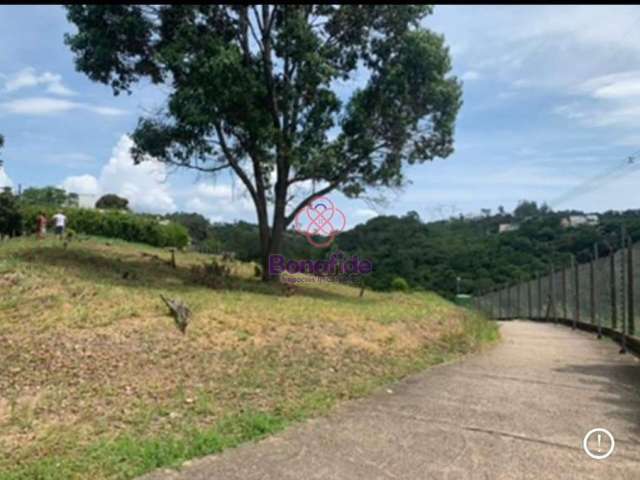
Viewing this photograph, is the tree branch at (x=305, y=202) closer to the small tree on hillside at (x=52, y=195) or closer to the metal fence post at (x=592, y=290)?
the metal fence post at (x=592, y=290)

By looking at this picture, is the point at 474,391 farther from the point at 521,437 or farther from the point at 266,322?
the point at 266,322

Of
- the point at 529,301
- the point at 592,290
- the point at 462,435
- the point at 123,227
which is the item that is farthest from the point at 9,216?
the point at 462,435

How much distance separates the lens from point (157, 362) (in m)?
5.47

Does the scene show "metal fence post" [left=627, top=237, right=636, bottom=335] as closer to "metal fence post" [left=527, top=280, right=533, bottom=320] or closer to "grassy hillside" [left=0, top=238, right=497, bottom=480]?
"grassy hillside" [left=0, top=238, right=497, bottom=480]

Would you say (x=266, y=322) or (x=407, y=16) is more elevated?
(x=407, y=16)

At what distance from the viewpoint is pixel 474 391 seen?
540 cm

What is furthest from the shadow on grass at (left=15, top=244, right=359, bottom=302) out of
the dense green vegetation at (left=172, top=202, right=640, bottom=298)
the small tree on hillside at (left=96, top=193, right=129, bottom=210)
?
the small tree on hillside at (left=96, top=193, right=129, bottom=210)

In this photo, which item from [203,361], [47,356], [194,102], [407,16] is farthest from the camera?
[407,16]

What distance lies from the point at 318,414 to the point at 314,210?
9.93m

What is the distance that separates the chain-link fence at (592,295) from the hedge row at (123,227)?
488 inches

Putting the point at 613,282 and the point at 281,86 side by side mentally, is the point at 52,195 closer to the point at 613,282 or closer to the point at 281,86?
the point at 281,86

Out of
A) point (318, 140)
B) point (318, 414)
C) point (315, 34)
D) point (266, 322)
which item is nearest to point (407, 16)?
point (315, 34)

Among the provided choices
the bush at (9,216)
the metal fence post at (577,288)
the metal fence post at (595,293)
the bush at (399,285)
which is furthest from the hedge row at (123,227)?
the metal fence post at (595,293)

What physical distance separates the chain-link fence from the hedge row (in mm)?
12407
